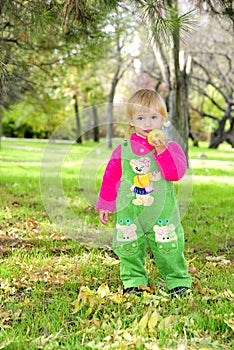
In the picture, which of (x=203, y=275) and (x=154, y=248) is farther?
(x=203, y=275)

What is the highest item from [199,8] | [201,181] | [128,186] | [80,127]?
[199,8]

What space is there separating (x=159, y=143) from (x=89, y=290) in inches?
38.6

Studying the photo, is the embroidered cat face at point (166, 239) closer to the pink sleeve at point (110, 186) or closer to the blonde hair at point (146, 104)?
the pink sleeve at point (110, 186)

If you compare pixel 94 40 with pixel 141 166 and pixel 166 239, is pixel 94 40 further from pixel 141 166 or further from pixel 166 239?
pixel 166 239

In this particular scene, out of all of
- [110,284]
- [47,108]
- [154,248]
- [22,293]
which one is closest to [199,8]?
[154,248]

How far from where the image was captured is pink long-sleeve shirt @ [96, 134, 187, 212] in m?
3.15

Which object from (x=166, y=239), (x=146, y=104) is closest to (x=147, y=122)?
(x=146, y=104)

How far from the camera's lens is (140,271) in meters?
3.29

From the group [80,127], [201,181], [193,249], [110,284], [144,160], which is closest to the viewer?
[144,160]

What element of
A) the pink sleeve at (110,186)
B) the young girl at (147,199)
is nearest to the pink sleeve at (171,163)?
the young girl at (147,199)

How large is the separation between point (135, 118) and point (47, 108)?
609 inches

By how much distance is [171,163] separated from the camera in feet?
10.3

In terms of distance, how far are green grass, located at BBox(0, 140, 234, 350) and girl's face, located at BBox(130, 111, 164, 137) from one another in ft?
1.98

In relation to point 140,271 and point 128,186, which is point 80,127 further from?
point 140,271
